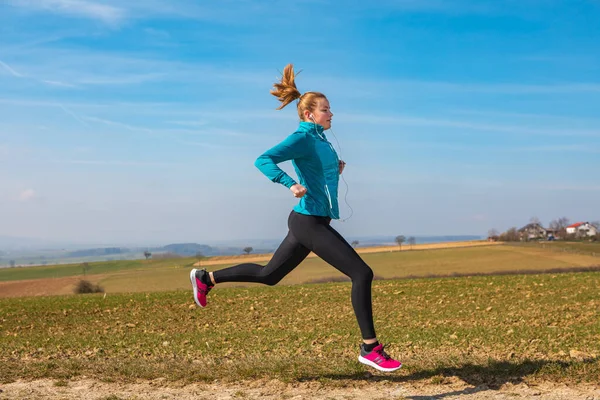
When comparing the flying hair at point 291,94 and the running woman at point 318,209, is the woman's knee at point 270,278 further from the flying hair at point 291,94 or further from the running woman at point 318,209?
the flying hair at point 291,94

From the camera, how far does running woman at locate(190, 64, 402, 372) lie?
20.8ft

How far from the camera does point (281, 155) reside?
631cm

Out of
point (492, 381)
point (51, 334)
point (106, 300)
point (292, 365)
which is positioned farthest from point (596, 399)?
point (106, 300)

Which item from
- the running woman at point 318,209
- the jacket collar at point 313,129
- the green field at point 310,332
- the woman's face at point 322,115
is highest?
the woman's face at point 322,115

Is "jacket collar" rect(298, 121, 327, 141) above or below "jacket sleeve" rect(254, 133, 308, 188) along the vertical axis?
above

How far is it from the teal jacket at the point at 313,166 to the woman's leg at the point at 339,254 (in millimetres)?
117

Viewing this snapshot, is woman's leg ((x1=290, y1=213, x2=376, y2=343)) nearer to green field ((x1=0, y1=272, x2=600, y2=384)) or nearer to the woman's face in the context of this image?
the woman's face

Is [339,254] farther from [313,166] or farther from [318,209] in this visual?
[313,166]

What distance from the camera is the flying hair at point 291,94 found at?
6676 mm

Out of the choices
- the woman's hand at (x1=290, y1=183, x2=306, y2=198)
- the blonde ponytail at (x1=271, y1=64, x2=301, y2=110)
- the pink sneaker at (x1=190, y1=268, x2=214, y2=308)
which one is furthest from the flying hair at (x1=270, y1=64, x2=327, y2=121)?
the pink sneaker at (x1=190, y1=268, x2=214, y2=308)

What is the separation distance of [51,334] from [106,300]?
535 centimetres

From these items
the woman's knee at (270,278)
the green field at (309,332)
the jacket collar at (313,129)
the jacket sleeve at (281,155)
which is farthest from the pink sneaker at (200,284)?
the jacket collar at (313,129)

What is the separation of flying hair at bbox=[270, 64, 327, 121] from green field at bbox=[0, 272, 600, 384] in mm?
3082

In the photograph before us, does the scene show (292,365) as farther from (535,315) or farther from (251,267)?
(535,315)
